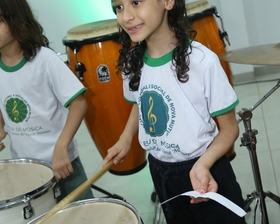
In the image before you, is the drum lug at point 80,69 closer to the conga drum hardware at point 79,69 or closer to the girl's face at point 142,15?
the conga drum hardware at point 79,69

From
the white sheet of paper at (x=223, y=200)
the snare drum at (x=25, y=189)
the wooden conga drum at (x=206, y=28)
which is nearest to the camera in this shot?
the white sheet of paper at (x=223, y=200)

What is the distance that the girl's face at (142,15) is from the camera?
867 mm

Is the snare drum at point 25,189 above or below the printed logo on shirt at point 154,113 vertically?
below

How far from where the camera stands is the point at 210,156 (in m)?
0.86

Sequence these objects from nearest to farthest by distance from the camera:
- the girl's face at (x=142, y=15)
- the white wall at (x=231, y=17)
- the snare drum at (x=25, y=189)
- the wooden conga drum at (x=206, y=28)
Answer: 1. the girl's face at (x=142, y=15)
2. the snare drum at (x=25, y=189)
3. the wooden conga drum at (x=206, y=28)
4. the white wall at (x=231, y=17)

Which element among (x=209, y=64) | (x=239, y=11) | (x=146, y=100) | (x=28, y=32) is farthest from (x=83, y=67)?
(x=239, y=11)

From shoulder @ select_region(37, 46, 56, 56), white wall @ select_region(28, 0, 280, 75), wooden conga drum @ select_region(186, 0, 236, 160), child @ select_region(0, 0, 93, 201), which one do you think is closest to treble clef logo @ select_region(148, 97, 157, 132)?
child @ select_region(0, 0, 93, 201)

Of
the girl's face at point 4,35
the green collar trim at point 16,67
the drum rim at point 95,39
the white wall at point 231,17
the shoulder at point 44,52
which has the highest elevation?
the girl's face at point 4,35

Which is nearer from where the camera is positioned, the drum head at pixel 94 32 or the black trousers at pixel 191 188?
the black trousers at pixel 191 188

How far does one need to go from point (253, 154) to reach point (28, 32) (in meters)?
0.76

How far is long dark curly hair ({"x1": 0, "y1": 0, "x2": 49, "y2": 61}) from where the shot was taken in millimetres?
1224

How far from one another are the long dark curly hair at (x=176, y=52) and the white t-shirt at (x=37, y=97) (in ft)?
0.82

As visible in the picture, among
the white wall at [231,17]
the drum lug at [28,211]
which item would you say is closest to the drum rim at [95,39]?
the drum lug at [28,211]

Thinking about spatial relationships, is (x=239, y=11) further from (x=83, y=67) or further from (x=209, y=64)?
(x=209, y=64)
